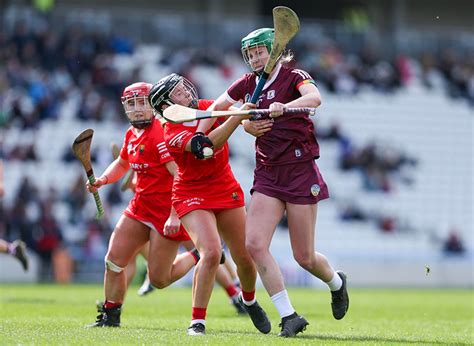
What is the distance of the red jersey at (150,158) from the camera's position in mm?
9891

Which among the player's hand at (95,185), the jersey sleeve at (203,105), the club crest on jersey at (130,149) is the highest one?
the jersey sleeve at (203,105)

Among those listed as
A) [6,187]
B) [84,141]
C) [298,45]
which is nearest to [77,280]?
[6,187]

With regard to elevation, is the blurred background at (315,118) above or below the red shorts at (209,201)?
below

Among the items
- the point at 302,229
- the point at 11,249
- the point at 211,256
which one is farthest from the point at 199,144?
the point at 11,249

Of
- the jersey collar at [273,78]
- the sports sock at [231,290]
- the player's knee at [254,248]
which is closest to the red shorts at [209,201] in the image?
the player's knee at [254,248]

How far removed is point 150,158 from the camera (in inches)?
392

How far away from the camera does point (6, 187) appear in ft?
79.0

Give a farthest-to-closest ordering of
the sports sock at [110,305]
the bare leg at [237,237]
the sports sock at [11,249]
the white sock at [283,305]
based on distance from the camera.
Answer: the sports sock at [11,249] < the sports sock at [110,305] < the bare leg at [237,237] < the white sock at [283,305]

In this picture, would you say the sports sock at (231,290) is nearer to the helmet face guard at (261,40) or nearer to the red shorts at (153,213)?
the red shorts at (153,213)

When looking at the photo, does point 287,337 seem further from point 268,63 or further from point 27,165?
point 27,165

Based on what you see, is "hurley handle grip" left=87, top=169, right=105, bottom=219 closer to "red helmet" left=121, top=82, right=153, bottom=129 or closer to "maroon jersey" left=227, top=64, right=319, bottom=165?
"red helmet" left=121, top=82, right=153, bottom=129

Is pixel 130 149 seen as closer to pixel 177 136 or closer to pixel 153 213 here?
pixel 153 213

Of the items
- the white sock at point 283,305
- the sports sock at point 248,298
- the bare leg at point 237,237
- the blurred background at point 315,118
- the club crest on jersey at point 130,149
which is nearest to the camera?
the white sock at point 283,305

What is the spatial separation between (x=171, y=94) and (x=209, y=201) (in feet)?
3.10
